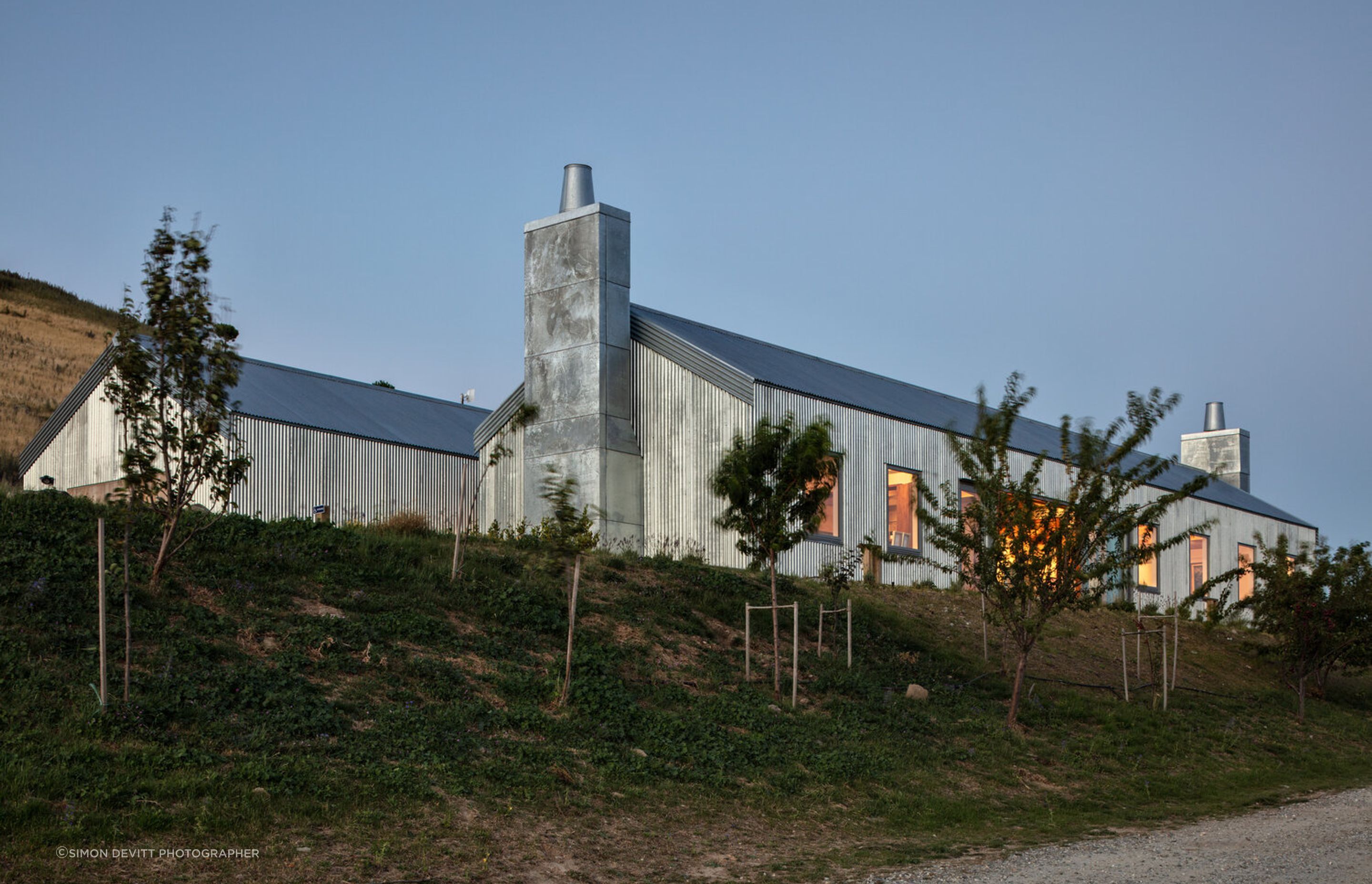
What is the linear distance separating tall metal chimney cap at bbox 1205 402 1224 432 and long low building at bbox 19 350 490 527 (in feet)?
101

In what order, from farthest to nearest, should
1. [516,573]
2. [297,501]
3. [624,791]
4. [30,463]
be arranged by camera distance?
[30,463] → [297,501] → [516,573] → [624,791]

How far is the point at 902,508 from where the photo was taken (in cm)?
2988

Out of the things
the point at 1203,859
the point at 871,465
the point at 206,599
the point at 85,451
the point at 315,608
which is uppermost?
the point at 85,451

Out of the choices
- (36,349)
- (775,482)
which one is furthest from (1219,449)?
(36,349)

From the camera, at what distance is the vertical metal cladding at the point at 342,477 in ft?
92.8

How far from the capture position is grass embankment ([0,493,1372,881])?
34.2ft

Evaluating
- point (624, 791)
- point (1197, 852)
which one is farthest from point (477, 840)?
point (1197, 852)

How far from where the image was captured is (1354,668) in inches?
1200

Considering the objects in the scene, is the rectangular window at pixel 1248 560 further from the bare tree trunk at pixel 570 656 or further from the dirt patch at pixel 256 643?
the dirt patch at pixel 256 643

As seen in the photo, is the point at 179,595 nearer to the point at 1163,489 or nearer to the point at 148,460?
the point at 148,460

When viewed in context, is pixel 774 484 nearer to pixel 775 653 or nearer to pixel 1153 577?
pixel 775 653

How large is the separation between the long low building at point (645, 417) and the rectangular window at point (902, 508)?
0.04 m

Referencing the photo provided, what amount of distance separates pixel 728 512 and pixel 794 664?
2.72 m

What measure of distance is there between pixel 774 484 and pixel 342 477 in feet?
49.2
